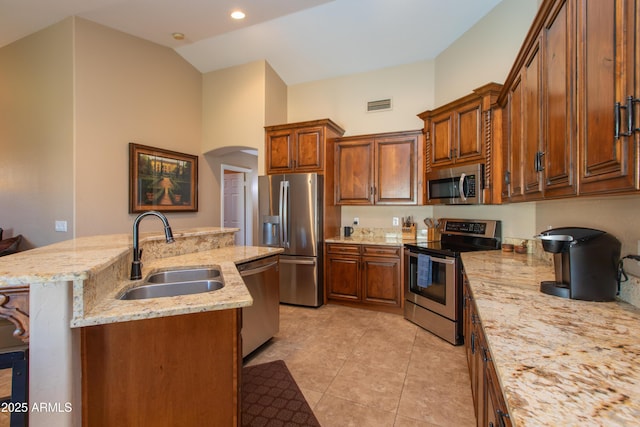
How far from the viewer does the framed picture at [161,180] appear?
3.81 m

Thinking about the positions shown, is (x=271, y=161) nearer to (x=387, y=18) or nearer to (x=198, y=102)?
(x=198, y=102)

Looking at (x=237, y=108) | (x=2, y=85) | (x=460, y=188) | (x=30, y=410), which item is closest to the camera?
(x=30, y=410)

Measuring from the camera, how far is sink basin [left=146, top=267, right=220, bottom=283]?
199cm

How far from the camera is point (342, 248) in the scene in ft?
13.0

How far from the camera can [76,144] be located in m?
3.28

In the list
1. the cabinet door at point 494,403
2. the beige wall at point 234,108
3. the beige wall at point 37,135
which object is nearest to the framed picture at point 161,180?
the beige wall at point 234,108

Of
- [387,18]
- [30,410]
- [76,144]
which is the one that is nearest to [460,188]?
[387,18]

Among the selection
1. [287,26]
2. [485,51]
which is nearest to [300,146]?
[287,26]

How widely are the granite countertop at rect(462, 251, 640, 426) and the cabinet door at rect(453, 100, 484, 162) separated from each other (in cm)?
174

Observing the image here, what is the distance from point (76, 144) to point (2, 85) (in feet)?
6.10

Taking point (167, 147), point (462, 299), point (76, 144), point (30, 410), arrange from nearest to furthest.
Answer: point (30, 410) < point (462, 299) < point (76, 144) < point (167, 147)

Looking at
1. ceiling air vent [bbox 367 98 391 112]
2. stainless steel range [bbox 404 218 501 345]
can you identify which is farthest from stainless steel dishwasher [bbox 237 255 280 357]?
ceiling air vent [bbox 367 98 391 112]

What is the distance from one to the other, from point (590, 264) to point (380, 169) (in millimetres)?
2778

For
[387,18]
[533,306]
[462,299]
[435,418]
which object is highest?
[387,18]
